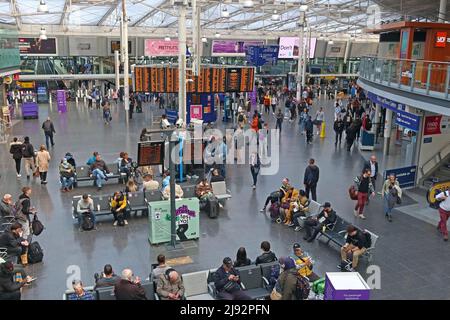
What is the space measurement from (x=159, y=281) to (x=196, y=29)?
34.0ft

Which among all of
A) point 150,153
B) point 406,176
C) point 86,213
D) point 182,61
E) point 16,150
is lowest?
point 86,213

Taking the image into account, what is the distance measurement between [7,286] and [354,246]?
6919 millimetres

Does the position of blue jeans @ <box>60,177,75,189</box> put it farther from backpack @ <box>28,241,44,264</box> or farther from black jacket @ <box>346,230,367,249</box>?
black jacket @ <box>346,230,367,249</box>

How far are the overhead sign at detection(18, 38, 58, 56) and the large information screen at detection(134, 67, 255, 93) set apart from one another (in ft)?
74.6

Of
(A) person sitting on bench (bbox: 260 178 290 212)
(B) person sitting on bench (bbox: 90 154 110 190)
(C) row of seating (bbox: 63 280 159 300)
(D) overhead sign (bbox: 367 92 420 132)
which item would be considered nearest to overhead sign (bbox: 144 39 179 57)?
(D) overhead sign (bbox: 367 92 420 132)

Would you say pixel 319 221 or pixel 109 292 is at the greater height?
pixel 109 292

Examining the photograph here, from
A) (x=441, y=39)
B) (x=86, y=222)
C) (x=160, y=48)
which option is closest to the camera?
(x=86, y=222)

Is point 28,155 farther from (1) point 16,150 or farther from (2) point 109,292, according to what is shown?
(2) point 109,292

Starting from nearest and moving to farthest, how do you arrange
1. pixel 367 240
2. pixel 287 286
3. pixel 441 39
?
pixel 287 286, pixel 367 240, pixel 441 39

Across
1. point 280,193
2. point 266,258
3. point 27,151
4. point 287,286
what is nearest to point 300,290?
point 287,286

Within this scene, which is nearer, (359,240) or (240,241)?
(359,240)

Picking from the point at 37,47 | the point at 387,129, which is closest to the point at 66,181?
the point at 387,129

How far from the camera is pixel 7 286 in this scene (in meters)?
7.95
